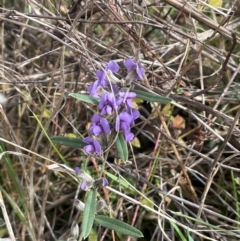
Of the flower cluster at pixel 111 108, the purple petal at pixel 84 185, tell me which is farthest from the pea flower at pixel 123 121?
the purple petal at pixel 84 185

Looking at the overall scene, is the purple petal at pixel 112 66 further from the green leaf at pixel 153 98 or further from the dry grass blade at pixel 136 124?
the dry grass blade at pixel 136 124

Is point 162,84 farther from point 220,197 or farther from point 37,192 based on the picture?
point 37,192

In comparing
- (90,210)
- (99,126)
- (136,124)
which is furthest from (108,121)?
(136,124)

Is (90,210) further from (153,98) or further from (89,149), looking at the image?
(153,98)

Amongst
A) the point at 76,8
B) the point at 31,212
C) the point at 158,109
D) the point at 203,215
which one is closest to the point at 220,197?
the point at 203,215

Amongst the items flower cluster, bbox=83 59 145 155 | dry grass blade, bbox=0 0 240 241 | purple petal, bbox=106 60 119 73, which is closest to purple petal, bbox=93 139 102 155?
flower cluster, bbox=83 59 145 155

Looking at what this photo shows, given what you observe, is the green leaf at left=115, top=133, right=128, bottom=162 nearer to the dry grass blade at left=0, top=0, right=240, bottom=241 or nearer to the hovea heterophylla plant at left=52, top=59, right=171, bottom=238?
the hovea heterophylla plant at left=52, top=59, right=171, bottom=238

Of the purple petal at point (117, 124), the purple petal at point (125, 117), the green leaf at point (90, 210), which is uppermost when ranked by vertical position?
the purple petal at point (125, 117)
